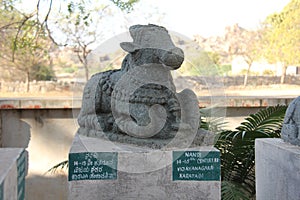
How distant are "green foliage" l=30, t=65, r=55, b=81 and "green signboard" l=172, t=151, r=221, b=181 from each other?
446 inches

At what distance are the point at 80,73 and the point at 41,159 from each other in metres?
2.39

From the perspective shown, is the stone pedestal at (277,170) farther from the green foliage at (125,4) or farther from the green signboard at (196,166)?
the green foliage at (125,4)

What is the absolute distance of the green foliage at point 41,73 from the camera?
13.3 metres

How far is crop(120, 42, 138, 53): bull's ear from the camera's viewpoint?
2.98m

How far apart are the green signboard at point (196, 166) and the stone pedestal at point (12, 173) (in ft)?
3.63

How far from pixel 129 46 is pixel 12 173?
1443 millimetres

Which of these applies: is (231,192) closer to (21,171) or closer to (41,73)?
(21,171)

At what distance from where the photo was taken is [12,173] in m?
1.86

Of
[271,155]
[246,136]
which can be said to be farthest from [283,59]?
[271,155]

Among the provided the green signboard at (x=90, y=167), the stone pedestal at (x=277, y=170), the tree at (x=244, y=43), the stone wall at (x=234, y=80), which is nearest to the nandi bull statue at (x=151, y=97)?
the stone wall at (x=234, y=80)

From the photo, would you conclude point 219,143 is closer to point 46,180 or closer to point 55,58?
point 46,180

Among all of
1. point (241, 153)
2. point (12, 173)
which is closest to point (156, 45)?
point (12, 173)

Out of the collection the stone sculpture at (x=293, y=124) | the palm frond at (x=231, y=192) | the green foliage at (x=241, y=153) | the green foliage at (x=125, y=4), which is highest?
the green foliage at (x=125, y=4)

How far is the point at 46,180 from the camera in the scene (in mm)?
5215
